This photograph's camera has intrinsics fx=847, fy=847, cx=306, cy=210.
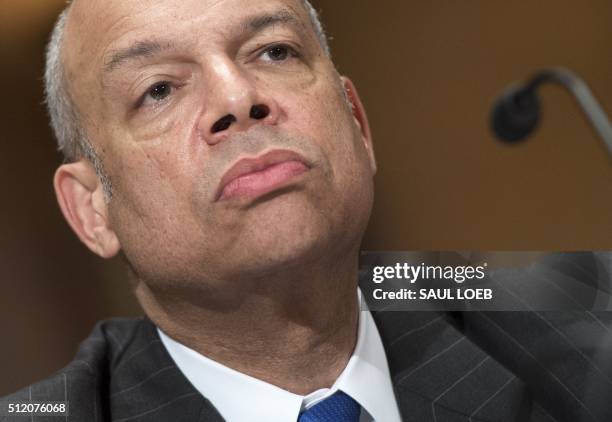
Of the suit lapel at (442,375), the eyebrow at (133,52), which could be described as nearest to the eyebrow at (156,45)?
the eyebrow at (133,52)

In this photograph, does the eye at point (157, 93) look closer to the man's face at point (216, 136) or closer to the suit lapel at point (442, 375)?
the man's face at point (216, 136)

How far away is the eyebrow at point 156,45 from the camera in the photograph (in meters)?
0.88

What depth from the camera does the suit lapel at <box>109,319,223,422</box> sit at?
3.11 ft

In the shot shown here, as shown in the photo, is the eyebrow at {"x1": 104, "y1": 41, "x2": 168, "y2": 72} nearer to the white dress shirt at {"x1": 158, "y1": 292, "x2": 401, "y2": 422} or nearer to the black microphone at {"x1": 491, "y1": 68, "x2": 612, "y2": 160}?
the white dress shirt at {"x1": 158, "y1": 292, "x2": 401, "y2": 422}

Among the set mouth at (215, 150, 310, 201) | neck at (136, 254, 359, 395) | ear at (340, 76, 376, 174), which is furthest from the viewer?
ear at (340, 76, 376, 174)

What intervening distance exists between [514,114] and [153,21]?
49cm

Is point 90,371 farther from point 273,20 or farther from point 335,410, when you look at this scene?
point 273,20

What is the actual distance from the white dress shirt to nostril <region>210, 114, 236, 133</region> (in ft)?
0.95

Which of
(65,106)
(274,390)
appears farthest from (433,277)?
(65,106)

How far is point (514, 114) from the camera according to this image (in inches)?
43.2

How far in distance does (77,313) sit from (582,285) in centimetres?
67

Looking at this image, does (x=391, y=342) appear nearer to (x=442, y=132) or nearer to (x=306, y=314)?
(x=306, y=314)

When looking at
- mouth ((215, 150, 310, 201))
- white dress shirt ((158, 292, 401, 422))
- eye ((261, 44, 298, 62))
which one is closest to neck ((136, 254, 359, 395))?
white dress shirt ((158, 292, 401, 422))

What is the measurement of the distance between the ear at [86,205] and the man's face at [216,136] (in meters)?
0.03
